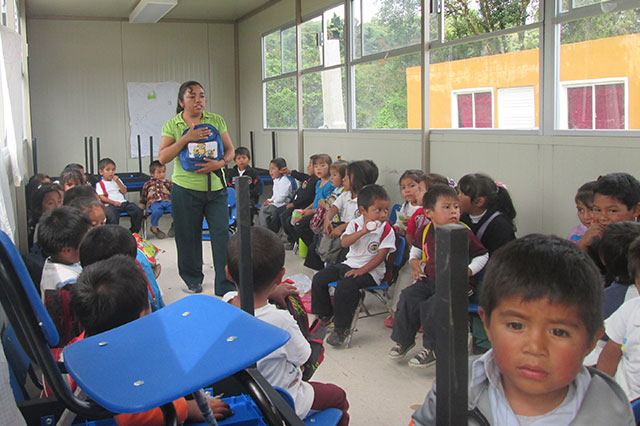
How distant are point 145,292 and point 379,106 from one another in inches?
178

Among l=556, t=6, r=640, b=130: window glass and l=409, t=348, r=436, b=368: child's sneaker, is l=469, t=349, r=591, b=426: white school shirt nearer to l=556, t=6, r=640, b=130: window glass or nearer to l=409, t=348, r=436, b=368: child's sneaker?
l=409, t=348, r=436, b=368: child's sneaker

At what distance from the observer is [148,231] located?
295 inches

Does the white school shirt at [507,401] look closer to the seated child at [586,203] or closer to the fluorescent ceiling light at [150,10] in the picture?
the seated child at [586,203]

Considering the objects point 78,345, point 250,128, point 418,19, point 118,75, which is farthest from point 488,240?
point 118,75

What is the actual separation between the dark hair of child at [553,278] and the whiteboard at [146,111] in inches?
343

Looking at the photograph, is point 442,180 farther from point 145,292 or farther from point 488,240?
point 145,292

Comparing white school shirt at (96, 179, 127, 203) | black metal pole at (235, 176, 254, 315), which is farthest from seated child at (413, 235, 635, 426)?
white school shirt at (96, 179, 127, 203)

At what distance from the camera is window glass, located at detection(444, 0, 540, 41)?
4.02 m

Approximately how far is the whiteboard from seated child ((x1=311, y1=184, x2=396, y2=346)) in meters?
6.27

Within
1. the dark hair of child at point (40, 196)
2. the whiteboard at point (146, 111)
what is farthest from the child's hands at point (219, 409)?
the whiteboard at point (146, 111)

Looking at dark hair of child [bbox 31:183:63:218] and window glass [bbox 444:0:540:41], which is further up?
window glass [bbox 444:0:540:41]

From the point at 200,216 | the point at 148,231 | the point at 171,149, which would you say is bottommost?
the point at 148,231

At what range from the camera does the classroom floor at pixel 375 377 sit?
2.62m

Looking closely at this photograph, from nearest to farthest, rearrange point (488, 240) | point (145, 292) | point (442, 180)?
point (145, 292)
point (488, 240)
point (442, 180)
